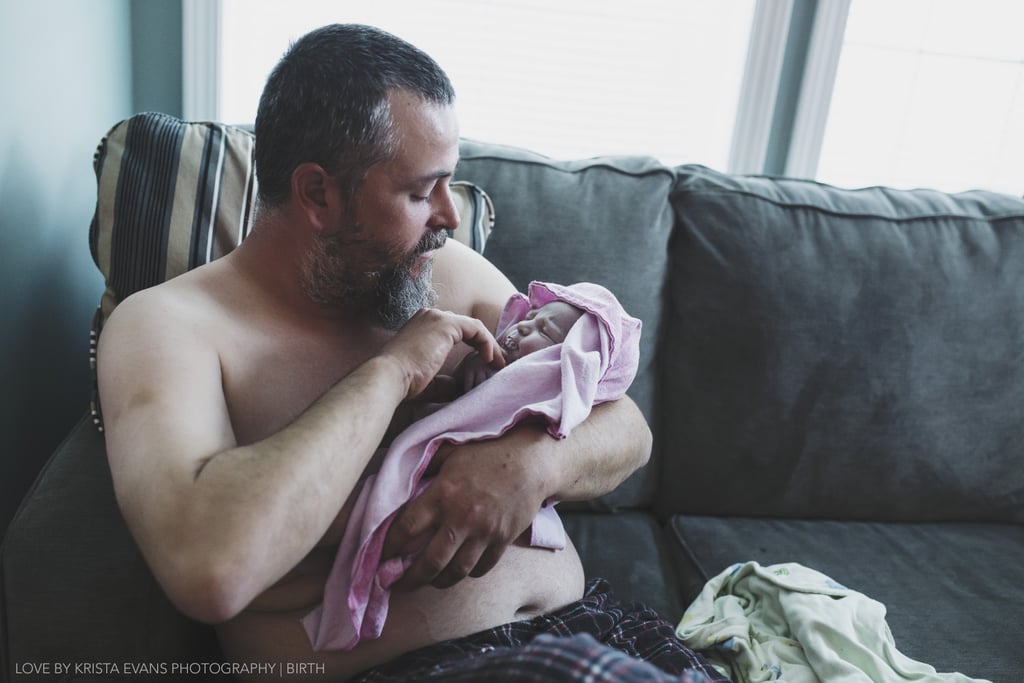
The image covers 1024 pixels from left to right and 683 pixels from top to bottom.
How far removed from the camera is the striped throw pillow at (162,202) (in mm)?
1359

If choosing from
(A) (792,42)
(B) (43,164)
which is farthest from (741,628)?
(A) (792,42)

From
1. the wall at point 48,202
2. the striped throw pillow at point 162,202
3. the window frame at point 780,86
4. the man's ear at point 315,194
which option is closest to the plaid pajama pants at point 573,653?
the man's ear at point 315,194

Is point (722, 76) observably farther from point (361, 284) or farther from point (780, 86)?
point (361, 284)

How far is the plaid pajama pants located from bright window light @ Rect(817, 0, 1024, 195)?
1.68 metres

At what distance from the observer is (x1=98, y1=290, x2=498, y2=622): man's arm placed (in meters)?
0.80

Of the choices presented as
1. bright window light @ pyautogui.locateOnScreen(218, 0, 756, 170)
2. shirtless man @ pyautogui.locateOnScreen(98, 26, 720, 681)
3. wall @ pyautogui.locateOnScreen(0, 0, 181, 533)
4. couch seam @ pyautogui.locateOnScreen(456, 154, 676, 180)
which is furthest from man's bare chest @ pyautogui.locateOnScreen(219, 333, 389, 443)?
bright window light @ pyautogui.locateOnScreen(218, 0, 756, 170)

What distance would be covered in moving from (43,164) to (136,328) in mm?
666

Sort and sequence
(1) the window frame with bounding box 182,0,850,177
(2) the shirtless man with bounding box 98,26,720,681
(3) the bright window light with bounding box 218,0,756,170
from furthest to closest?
1. (1) the window frame with bounding box 182,0,850,177
2. (3) the bright window light with bounding box 218,0,756,170
3. (2) the shirtless man with bounding box 98,26,720,681

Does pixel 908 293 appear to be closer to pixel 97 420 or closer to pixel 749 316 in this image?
pixel 749 316

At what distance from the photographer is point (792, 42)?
2.24 m

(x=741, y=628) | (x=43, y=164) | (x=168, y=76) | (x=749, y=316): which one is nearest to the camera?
(x=741, y=628)

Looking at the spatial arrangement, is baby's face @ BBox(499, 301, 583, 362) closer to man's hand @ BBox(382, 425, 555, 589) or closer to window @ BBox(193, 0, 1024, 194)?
man's hand @ BBox(382, 425, 555, 589)

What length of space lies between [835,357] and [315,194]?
3.85 ft

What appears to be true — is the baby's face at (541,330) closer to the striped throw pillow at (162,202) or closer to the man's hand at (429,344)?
the man's hand at (429,344)
